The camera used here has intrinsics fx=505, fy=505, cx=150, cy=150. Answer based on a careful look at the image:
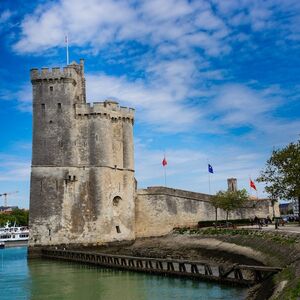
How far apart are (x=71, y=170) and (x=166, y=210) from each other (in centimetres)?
1066

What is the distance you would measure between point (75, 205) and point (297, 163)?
20346mm

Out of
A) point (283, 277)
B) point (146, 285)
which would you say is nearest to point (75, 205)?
point (146, 285)

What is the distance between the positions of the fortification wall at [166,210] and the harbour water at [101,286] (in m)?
15.5

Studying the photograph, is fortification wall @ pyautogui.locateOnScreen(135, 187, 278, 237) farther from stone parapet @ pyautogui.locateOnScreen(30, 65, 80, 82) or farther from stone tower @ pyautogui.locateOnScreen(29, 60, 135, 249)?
stone parapet @ pyautogui.locateOnScreen(30, 65, 80, 82)

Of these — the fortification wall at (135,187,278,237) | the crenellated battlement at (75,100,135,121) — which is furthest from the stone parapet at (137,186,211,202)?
the crenellated battlement at (75,100,135,121)

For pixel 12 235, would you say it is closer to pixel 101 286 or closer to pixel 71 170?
pixel 71 170

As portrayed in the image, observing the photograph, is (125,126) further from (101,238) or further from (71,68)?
(101,238)

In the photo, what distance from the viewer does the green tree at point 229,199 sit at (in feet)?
162

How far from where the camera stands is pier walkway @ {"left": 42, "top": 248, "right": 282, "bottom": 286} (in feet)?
73.1

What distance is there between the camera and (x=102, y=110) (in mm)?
48250

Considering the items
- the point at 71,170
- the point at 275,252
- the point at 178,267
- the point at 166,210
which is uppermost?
the point at 71,170

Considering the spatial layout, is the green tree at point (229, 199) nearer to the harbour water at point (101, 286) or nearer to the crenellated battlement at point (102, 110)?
the crenellated battlement at point (102, 110)

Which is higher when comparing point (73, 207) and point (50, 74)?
point (50, 74)

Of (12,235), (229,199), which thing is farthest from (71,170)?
(12,235)
